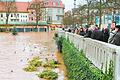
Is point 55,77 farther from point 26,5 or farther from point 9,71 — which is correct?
point 26,5

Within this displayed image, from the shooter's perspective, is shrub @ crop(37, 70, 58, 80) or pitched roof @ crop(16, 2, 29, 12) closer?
shrub @ crop(37, 70, 58, 80)

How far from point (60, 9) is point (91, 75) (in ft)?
469

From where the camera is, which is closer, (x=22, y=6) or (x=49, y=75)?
(x=49, y=75)

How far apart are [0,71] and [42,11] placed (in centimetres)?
9580

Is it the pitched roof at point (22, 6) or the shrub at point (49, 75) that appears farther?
the pitched roof at point (22, 6)

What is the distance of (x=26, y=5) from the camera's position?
469 feet

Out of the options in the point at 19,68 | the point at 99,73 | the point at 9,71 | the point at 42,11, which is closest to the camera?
the point at 99,73

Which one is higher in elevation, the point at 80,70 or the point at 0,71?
the point at 80,70

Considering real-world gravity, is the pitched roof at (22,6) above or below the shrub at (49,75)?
above

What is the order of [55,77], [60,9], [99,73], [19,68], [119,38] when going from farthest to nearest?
[60,9], [19,68], [55,77], [119,38], [99,73]

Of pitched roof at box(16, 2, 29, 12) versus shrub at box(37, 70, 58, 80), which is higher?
pitched roof at box(16, 2, 29, 12)

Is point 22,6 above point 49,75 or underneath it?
above

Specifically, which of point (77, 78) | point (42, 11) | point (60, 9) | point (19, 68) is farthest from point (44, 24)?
point (77, 78)

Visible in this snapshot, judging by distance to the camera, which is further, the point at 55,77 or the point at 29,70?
the point at 29,70
